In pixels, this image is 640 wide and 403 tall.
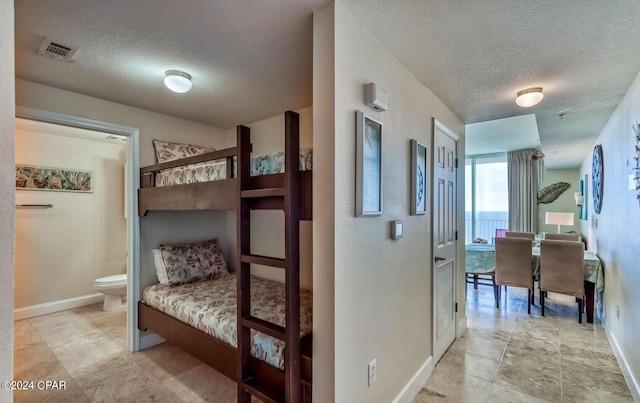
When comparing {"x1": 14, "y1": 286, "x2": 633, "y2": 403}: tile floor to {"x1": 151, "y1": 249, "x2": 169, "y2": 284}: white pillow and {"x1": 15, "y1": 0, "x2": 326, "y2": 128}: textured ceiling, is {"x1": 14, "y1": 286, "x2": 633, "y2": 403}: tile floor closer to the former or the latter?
{"x1": 151, "y1": 249, "x2": 169, "y2": 284}: white pillow

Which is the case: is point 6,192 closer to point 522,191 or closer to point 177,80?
point 177,80

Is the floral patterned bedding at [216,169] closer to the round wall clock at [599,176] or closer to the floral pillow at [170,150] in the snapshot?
the floral pillow at [170,150]

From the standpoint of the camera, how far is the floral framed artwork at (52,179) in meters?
3.56

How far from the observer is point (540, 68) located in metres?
1.98

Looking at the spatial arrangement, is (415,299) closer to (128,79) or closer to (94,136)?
(128,79)

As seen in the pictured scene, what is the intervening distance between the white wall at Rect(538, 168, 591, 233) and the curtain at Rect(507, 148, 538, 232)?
52 centimetres

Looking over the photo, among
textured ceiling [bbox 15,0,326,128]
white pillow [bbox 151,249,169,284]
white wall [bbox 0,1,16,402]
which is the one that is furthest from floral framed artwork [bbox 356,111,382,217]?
white pillow [bbox 151,249,169,284]

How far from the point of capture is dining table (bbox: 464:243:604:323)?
327 cm

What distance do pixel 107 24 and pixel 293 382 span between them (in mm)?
2108

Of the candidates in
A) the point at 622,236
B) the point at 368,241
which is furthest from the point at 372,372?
the point at 622,236

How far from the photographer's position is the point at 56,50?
181cm

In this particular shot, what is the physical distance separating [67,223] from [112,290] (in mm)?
1181

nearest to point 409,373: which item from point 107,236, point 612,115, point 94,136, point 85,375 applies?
point 85,375

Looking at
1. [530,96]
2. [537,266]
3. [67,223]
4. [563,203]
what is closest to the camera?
[530,96]
